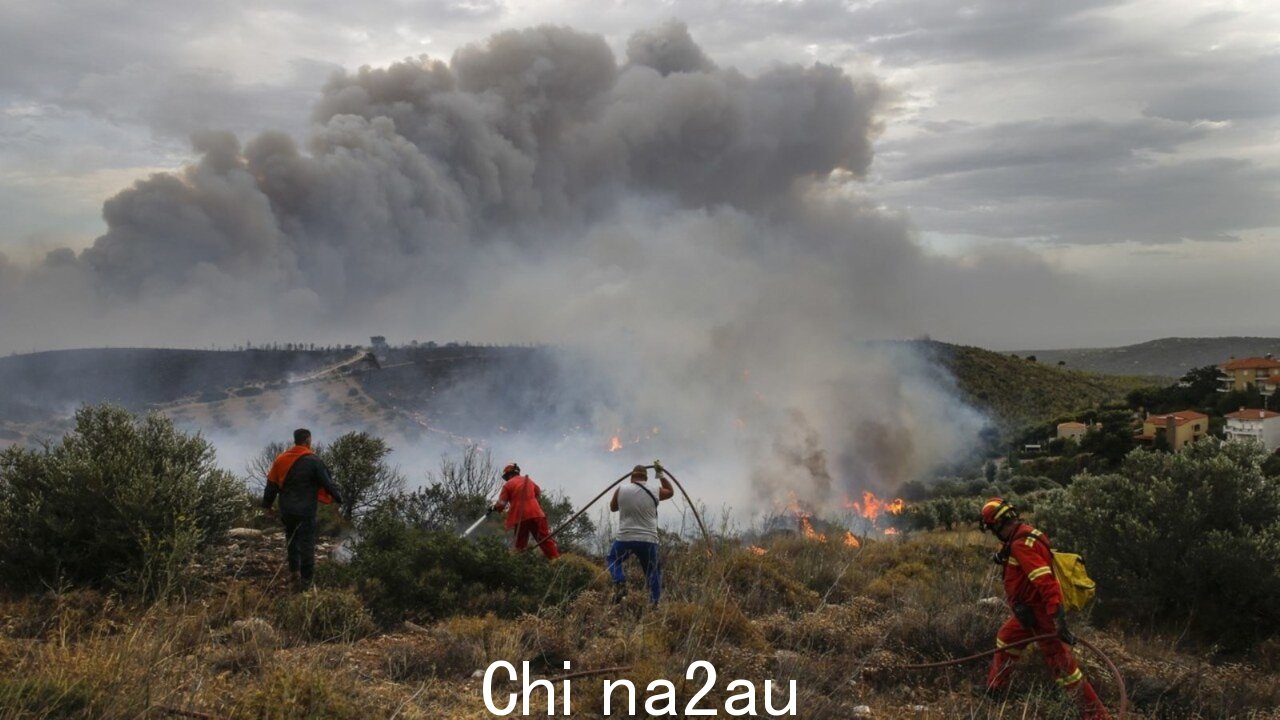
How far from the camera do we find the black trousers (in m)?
9.04

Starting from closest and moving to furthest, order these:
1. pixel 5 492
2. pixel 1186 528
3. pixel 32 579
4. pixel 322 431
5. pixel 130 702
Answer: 1. pixel 130 702
2. pixel 32 579
3. pixel 5 492
4. pixel 1186 528
5. pixel 322 431

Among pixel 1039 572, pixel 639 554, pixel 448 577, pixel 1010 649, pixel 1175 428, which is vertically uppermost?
pixel 1039 572

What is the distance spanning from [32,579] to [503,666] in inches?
216

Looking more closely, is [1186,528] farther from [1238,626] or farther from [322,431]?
[322,431]

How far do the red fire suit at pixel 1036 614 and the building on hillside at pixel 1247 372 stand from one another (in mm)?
64244

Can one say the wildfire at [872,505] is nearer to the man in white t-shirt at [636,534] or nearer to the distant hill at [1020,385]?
the distant hill at [1020,385]

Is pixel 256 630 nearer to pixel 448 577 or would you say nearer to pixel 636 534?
pixel 448 577

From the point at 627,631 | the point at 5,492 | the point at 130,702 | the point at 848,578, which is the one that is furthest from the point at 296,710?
the point at 848,578

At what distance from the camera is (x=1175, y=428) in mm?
43875

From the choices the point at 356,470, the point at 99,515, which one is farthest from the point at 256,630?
the point at 356,470

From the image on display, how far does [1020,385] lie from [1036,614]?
7796cm

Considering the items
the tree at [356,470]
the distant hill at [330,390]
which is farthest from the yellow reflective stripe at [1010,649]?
the distant hill at [330,390]

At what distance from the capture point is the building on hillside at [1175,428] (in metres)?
42.9

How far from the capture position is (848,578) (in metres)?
11.2
